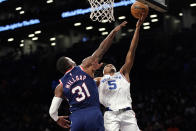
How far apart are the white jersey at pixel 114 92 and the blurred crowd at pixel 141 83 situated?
6761 mm

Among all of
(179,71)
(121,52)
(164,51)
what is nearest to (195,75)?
(179,71)

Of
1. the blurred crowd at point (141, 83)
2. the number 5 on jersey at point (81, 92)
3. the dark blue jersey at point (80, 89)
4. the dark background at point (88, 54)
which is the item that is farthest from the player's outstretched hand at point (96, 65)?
the dark background at point (88, 54)

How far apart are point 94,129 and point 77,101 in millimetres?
448

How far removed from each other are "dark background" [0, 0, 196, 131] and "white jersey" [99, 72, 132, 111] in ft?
22.3

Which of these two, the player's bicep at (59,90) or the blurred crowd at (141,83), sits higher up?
the player's bicep at (59,90)

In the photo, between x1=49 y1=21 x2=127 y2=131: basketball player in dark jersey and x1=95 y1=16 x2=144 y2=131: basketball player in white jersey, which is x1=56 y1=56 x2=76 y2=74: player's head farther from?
x1=95 y1=16 x2=144 y2=131: basketball player in white jersey

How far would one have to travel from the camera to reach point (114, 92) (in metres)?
5.89

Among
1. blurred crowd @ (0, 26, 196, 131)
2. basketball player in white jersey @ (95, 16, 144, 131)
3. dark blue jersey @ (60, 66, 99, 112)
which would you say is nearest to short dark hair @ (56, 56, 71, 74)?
dark blue jersey @ (60, 66, 99, 112)

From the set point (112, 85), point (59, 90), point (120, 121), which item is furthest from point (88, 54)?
point (59, 90)

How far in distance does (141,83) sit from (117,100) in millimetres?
10231

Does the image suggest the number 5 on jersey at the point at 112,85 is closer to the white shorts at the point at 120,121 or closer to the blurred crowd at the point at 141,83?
the white shorts at the point at 120,121

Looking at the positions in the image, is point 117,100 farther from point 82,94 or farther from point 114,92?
point 82,94

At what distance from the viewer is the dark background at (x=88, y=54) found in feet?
45.1

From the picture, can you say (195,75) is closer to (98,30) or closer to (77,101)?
(98,30)
